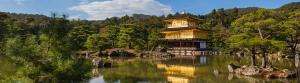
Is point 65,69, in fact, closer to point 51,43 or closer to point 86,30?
point 51,43

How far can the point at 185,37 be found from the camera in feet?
203

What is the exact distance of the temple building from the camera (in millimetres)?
60050

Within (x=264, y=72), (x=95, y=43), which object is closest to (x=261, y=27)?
(x=264, y=72)

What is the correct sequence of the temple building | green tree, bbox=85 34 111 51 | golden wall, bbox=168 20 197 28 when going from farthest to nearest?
golden wall, bbox=168 20 197 28 < the temple building < green tree, bbox=85 34 111 51

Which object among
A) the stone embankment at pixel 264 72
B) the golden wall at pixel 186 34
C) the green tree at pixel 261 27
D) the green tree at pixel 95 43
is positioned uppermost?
the green tree at pixel 261 27

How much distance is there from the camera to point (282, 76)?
2577 cm

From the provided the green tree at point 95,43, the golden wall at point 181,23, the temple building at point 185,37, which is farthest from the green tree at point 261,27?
the golden wall at point 181,23

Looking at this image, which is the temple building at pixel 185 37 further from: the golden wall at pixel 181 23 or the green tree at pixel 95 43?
the green tree at pixel 95 43

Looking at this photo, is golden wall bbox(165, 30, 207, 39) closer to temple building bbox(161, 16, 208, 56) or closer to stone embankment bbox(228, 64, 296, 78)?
temple building bbox(161, 16, 208, 56)

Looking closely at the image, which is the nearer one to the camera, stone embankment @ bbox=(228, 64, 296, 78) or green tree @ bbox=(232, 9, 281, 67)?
stone embankment @ bbox=(228, 64, 296, 78)

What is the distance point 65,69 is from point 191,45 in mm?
49011

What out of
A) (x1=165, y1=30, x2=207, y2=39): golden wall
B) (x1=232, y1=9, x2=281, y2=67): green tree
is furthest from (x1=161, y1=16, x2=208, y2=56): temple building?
(x1=232, y1=9, x2=281, y2=67): green tree

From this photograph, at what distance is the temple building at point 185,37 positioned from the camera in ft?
197

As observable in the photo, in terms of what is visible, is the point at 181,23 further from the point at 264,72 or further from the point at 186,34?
the point at 264,72
